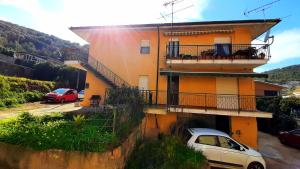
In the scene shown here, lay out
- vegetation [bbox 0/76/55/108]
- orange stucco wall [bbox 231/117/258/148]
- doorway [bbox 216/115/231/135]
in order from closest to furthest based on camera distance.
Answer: orange stucco wall [bbox 231/117/258/148]
doorway [bbox 216/115/231/135]
vegetation [bbox 0/76/55/108]

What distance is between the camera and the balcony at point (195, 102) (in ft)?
44.2

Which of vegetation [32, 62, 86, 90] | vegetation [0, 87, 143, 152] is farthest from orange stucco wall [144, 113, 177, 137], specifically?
vegetation [32, 62, 86, 90]

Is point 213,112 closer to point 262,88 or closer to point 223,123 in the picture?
point 223,123

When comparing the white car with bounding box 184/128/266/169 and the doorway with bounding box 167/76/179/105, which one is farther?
the doorway with bounding box 167/76/179/105

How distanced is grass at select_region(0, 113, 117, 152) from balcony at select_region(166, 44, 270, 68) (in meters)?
8.88

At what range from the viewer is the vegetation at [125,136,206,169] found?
8273mm

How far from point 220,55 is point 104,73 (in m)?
10.0

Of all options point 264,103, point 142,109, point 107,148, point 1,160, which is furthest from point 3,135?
point 264,103

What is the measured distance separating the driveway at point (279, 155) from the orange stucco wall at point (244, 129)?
52.4 inches

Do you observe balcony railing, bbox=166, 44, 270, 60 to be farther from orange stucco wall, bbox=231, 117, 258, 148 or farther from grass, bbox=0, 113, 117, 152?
grass, bbox=0, 113, 117, 152

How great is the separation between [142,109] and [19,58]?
116 ft

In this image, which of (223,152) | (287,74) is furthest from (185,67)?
(287,74)

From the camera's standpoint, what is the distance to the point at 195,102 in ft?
49.7

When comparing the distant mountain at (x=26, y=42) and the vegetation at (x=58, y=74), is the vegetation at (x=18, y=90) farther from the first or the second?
the distant mountain at (x=26, y=42)
